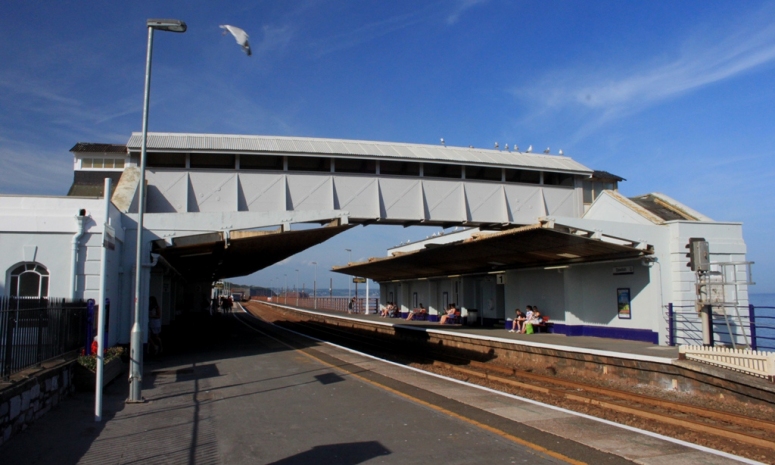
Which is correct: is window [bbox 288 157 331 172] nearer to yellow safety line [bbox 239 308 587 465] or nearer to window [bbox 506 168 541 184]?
window [bbox 506 168 541 184]

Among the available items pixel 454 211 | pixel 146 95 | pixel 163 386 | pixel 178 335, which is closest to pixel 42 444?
pixel 163 386

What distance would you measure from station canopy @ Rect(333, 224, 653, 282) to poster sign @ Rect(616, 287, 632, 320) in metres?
1.09

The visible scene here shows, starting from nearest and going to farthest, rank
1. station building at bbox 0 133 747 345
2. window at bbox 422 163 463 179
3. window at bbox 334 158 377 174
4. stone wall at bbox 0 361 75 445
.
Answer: stone wall at bbox 0 361 75 445, station building at bbox 0 133 747 345, window at bbox 334 158 377 174, window at bbox 422 163 463 179

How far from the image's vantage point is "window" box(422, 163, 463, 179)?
829 inches

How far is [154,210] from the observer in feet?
62.2

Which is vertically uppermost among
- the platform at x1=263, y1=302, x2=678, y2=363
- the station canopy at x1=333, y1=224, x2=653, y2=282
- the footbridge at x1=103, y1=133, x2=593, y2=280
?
the footbridge at x1=103, y1=133, x2=593, y2=280

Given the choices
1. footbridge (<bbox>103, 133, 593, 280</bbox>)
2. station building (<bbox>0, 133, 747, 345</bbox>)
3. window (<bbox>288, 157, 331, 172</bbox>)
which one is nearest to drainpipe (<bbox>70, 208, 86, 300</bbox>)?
station building (<bbox>0, 133, 747, 345</bbox>)

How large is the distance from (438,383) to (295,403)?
10.0ft

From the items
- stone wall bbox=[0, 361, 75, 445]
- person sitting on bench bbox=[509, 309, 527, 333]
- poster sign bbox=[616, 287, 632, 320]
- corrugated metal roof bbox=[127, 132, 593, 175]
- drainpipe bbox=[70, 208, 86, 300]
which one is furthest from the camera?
person sitting on bench bbox=[509, 309, 527, 333]

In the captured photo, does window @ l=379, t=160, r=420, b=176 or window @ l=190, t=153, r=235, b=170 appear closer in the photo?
window @ l=190, t=153, r=235, b=170

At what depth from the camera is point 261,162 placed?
65.5 ft

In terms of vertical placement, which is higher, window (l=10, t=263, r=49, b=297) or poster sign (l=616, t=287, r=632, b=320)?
window (l=10, t=263, r=49, b=297)

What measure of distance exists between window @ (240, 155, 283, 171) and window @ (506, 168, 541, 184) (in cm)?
793

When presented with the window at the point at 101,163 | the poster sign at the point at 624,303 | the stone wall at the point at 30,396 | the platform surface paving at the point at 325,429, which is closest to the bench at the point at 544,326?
the poster sign at the point at 624,303
